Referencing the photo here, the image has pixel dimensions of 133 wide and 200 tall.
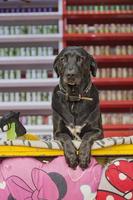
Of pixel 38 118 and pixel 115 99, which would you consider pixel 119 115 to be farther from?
pixel 38 118

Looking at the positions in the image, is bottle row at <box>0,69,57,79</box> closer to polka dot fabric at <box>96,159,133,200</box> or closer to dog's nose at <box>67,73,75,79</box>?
dog's nose at <box>67,73,75,79</box>

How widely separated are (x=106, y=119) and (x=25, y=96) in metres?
0.84

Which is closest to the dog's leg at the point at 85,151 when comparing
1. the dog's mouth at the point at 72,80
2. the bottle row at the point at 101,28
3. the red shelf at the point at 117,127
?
the dog's mouth at the point at 72,80

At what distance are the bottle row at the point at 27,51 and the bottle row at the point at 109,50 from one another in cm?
38

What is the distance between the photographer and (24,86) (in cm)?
468

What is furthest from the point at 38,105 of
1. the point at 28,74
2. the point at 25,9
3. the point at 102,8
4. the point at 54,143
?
the point at 54,143

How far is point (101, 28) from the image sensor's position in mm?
4723

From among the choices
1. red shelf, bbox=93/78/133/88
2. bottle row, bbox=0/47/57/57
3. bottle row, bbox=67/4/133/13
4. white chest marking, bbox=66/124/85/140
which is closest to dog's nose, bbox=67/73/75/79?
white chest marking, bbox=66/124/85/140

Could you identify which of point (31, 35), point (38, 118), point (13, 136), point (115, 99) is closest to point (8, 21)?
point (31, 35)

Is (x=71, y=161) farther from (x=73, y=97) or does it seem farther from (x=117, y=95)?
(x=117, y=95)

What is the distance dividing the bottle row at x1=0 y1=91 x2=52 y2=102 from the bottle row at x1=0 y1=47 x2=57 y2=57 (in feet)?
1.29

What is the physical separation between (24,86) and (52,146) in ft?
9.96

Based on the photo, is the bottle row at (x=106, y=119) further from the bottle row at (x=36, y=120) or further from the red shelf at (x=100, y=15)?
the red shelf at (x=100, y=15)

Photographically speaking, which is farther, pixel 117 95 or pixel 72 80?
pixel 117 95
